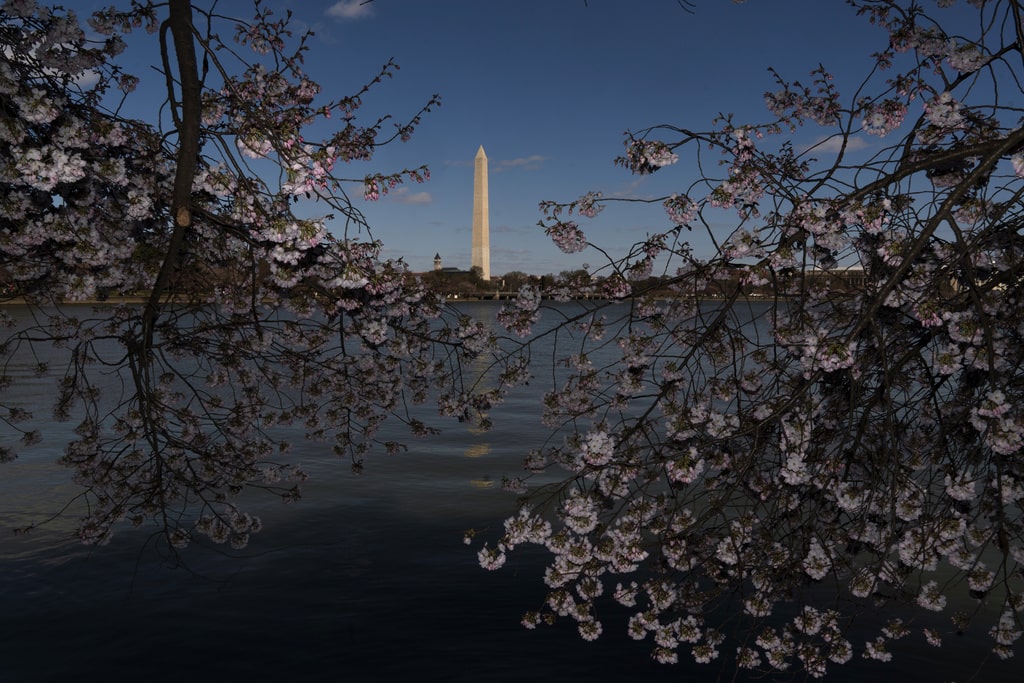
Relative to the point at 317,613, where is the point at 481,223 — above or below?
above

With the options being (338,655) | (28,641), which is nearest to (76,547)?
(28,641)

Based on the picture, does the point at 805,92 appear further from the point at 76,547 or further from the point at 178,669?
the point at 76,547

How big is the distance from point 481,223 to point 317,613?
253ft

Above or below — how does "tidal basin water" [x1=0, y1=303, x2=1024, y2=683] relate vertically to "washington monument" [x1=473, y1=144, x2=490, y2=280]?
below

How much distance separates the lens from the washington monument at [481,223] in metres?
78.8

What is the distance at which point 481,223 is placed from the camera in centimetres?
8281

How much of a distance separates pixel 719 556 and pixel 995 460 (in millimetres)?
1743

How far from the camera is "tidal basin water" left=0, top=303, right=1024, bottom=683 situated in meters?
6.29

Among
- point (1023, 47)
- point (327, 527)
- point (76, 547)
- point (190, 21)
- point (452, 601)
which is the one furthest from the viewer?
point (327, 527)

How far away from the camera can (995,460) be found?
14.9ft

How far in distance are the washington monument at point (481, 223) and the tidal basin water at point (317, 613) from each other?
7029 cm

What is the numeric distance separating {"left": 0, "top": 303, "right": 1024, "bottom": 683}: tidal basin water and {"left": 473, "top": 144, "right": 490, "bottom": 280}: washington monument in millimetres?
70293

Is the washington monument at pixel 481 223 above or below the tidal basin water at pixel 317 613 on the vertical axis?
above

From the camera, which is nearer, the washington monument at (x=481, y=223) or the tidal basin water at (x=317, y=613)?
the tidal basin water at (x=317, y=613)
